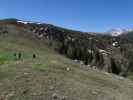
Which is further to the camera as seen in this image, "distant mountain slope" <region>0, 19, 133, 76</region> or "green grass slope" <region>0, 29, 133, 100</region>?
"distant mountain slope" <region>0, 19, 133, 76</region>

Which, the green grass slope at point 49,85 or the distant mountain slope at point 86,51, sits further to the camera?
the distant mountain slope at point 86,51

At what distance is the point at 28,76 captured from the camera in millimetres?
15000

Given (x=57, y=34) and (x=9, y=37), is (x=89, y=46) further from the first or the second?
(x=9, y=37)

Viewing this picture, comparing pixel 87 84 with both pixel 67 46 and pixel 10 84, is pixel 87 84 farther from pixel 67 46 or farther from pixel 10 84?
pixel 67 46

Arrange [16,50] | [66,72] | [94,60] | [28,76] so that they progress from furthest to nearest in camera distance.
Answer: [94,60] → [16,50] → [66,72] → [28,76]

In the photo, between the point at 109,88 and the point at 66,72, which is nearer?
the point at 109,88

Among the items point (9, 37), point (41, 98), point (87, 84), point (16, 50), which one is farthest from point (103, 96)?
point (9, 37)

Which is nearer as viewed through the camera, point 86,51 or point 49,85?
point 49,85

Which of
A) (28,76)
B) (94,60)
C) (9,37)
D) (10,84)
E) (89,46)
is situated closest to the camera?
(10,84)

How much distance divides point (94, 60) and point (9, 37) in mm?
14748

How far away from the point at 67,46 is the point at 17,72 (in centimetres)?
2618

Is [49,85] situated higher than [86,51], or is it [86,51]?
[49,85]

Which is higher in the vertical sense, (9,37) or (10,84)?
(9,37)

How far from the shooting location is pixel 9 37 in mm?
30797
